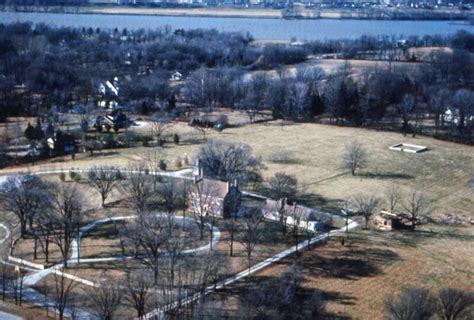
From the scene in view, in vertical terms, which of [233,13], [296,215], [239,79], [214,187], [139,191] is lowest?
[296,215]

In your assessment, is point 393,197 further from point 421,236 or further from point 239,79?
point 239,79

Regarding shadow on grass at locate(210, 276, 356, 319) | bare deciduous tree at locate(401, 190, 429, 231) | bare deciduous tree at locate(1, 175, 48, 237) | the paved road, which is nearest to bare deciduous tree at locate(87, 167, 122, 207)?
bare deciduous tree at locate(1, 175, 48, 237)

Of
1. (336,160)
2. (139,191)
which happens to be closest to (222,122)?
(336,160)

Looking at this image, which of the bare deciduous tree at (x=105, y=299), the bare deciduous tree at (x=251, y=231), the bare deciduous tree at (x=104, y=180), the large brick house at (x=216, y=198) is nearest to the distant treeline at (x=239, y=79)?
the bare deciduous tree at (x=104, y=180)

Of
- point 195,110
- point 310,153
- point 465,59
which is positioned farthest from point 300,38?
point 310,153

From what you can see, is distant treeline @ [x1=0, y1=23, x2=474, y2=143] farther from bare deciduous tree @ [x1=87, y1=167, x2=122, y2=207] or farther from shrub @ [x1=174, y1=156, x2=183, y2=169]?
bare deciduous tree @ [x1=87, y1=167, x2=122, y2=207]

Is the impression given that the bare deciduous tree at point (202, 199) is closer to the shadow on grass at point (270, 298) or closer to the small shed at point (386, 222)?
the shadow on grass at point (270, 298)

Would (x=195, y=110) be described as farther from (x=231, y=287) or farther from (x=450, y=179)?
(x=231, y=287)
